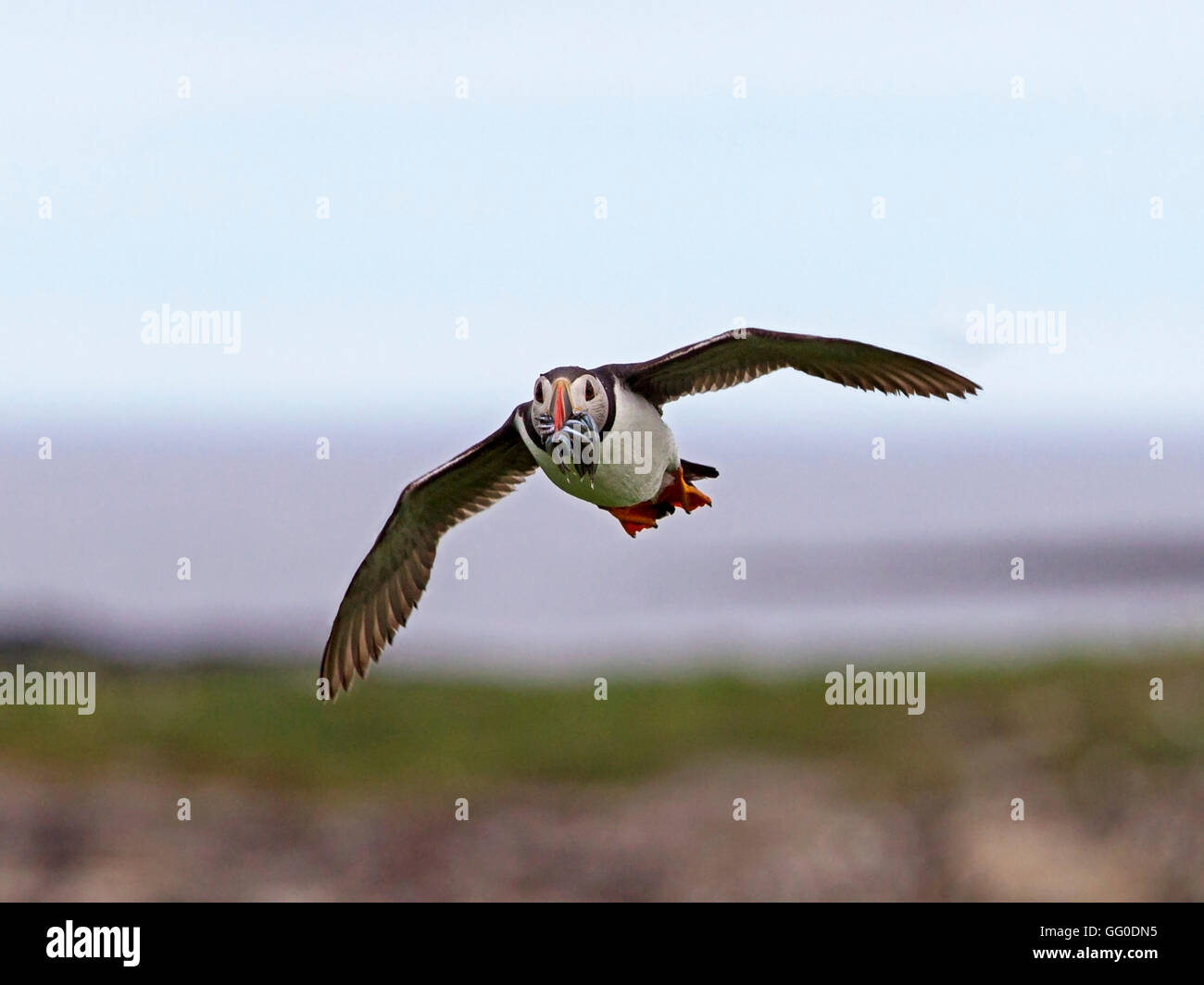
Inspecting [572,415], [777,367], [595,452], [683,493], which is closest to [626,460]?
[595,452]

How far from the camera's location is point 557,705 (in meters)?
35.1

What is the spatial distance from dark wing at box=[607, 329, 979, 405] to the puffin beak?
100 centimetres

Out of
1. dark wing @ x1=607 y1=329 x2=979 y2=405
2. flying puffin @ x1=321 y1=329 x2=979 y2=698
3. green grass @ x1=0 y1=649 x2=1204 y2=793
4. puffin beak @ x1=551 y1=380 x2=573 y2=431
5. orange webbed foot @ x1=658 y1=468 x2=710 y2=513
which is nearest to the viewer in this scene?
puffin beak @ x1=551 y1=380 x2=573 y2=431

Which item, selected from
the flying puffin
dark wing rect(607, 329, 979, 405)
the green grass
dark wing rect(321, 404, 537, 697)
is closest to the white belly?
the flying puffin

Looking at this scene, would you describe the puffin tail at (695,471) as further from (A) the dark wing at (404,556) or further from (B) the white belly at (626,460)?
(A) the dark wing at (404,556)

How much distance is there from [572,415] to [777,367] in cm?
209

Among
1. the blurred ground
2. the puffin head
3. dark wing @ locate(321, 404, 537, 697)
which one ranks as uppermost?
the puffin head

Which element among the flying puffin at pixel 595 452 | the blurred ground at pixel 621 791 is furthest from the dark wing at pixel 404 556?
the blurred ground at pixel 621 791

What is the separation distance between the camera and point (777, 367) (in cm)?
1395

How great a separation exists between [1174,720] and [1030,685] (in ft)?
10.2

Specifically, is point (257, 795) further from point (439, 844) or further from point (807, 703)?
point (807, 703)

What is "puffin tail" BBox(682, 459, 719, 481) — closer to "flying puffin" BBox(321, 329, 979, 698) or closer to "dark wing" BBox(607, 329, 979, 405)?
"flying puffin" BBox(321, 329, 979, 698)

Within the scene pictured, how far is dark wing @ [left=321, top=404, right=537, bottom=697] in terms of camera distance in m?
15.4

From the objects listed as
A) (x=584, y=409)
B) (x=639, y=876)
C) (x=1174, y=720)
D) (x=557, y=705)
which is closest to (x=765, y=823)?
(x=639, y=876)
